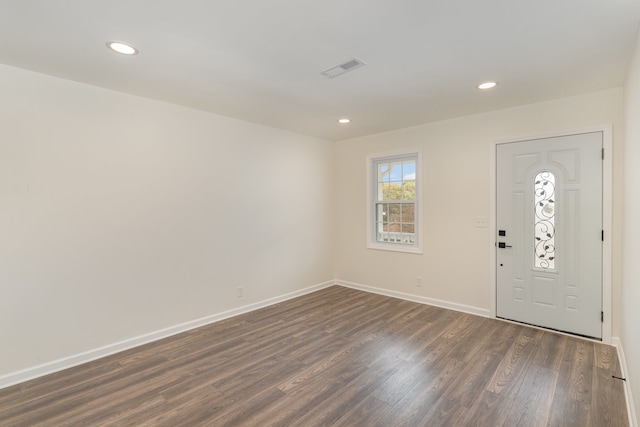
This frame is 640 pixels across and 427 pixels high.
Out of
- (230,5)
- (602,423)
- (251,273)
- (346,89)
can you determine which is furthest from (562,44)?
(251,273)

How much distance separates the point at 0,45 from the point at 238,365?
3023mm

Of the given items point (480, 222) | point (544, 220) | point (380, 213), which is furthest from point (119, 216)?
point (544, 220)

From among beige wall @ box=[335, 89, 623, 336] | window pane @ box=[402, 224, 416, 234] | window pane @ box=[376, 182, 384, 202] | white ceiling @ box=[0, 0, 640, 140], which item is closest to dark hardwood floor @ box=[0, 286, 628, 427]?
beige wall @ box=[335, 89, 623, 336]

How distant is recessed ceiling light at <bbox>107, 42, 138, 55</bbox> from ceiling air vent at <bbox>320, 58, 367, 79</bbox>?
1.44 m

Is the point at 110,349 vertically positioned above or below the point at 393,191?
below

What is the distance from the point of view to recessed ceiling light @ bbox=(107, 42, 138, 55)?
2160mm

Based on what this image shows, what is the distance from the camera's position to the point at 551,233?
3.41 metres

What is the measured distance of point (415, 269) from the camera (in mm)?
4555

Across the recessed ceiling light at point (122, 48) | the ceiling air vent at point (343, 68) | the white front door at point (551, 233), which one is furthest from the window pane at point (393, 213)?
the recessed ceiling light at point (122, 48)

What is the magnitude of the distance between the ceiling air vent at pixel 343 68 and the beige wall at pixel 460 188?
2149 millimetres

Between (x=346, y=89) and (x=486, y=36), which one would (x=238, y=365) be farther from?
(x=486, y=36)

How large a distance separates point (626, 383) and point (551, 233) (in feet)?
5.00

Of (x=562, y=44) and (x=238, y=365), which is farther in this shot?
(x=238, y=365)

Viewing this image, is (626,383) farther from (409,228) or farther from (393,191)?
(393,191)
